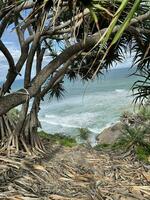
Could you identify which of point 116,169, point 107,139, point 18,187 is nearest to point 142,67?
point 116,169

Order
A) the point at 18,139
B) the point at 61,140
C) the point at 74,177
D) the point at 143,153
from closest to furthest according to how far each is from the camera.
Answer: the point at 74,177, the point at 18,139, the point at 143,153, the point at 61,140

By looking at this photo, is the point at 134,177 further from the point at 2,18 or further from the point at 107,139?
the point at 107,139

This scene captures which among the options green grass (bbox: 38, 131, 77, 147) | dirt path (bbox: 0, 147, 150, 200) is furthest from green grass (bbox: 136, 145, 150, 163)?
green grass (bbox: 38, 131, 77, 147)

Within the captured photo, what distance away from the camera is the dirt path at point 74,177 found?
4234mm

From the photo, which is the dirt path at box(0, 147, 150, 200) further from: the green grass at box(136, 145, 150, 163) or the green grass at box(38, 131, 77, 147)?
the green grass at box(38, 131, 77, 147)

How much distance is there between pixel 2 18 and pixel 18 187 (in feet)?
6.50

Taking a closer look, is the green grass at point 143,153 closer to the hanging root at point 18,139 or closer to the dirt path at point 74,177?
the dirt path at point 74,177

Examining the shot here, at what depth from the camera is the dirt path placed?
13.9ft

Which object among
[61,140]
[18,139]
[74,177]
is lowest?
[61,140]

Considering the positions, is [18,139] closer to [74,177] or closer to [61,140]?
[74,177]

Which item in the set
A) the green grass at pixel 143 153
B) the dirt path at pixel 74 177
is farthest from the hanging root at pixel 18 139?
the green grass at pixel 143 153

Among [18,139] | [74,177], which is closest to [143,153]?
[18,139]

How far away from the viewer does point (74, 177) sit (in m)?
5.15

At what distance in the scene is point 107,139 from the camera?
13.5 meters
